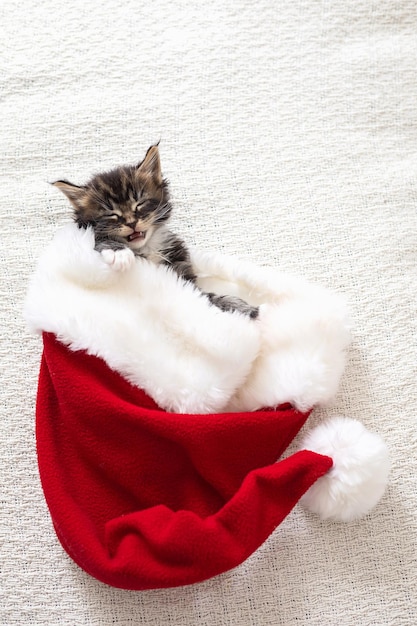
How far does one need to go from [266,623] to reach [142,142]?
1.06m

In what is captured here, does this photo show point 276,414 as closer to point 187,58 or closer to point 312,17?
point 187,58

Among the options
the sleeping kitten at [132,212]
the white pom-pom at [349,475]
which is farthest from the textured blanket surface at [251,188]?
the sleeping kitten at [132,212]

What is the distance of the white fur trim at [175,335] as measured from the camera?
3.89ft

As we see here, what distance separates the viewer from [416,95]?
1624 millimetres

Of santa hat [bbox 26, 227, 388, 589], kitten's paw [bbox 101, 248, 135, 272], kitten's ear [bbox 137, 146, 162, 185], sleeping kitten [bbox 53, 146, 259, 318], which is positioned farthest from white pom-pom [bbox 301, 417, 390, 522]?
kitten's ear [bbox 137, 146, 162, 185]

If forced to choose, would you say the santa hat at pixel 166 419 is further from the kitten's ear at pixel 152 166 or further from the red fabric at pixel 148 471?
the kitten's ear at pixel 152 166

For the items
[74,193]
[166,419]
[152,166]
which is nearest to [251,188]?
[152,166]

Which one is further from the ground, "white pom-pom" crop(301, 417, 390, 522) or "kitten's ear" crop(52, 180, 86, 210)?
"kitten's ear" crop(52, 180, 86, 210)

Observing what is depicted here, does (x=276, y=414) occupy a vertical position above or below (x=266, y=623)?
above

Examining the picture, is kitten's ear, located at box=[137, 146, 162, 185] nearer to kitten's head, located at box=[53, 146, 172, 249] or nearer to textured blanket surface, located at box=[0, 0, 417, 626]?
kitten's head, located at box=[53, 146, 172, 249]

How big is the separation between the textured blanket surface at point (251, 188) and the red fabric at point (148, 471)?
126 mm

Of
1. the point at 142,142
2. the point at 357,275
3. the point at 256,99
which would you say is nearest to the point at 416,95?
the point at 256,99

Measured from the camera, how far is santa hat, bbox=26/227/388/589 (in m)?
1.17

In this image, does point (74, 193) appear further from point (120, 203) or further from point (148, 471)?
point (148, 471)
